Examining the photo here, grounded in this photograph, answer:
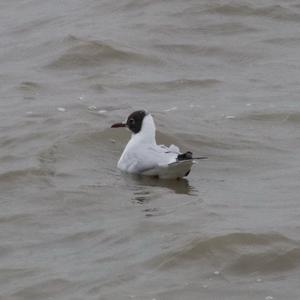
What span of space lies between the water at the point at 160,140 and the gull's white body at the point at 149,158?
12 centimetres

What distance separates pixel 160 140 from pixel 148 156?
1405mm

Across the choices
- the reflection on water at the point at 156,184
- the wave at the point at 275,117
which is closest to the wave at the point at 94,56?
the wave at the point at 275,117

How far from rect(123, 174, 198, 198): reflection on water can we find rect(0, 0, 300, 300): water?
20 mm

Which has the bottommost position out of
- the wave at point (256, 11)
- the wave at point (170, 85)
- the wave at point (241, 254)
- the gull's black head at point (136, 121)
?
the wave at point (170, 85)

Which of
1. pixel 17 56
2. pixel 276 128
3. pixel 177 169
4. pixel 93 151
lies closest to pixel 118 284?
pixel 177 169

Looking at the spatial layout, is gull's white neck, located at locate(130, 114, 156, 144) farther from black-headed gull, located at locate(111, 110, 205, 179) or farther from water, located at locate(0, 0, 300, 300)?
water, located at locate(0, 0, 300, 300)

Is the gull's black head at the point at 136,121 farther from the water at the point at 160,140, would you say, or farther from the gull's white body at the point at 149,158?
the water at the point at 160,140

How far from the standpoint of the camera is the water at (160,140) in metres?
9.06

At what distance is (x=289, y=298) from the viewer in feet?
27.4

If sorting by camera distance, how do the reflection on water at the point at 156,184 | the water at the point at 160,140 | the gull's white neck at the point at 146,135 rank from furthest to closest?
the gull's white neck at the point at 146,135, the reflection on water at the point at 156,184, the water at the point at 160,140

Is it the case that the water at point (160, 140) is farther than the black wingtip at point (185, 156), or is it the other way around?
the black wingtip at point (185, 156)

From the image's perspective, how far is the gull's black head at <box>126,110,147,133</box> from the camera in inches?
485

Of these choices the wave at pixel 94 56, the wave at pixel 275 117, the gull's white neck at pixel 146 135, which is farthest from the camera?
the wave at pixel 94 56

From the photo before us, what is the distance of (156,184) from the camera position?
11727mm
